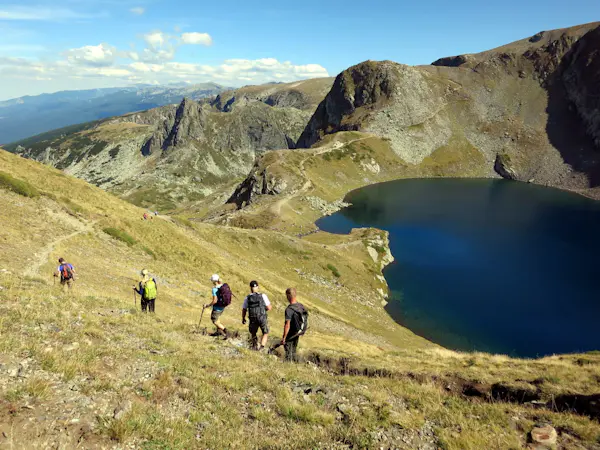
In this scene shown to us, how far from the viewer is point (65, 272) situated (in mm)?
20938

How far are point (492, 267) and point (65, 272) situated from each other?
82740 millimetres

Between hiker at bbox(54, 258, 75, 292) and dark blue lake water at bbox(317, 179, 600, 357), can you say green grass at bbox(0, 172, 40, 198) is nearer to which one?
hiker at bbox(54, 258, 75, 292)

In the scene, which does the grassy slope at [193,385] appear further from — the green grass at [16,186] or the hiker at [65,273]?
the green grass at [16,186]

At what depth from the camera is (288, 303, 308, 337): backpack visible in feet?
48.1

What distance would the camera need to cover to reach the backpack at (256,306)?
15570 mm

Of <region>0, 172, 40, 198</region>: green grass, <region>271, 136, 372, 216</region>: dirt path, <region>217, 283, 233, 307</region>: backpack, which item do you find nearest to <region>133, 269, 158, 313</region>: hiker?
<region>217, 283, 233, 307</region>: backpack

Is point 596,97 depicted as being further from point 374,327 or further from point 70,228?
point 70,228

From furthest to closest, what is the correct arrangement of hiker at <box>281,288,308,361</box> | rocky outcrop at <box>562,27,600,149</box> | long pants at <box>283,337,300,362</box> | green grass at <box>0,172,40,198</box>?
rocky outcrop at <box>562,27,600,149</box> < green grass at <box>0,172,40,198</box> < long pants at <box>283,337,300,362</box> < hiker at <box>281,288,308,361</box>

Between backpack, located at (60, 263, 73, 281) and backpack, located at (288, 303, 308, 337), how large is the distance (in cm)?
1538

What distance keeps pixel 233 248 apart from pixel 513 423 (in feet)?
149

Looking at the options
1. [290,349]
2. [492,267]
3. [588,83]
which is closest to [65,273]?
[290,349]

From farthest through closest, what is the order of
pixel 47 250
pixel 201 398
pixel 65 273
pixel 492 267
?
pixel 492 267 → pixel 47 250 → pixel 65 273 → pixel 201 398

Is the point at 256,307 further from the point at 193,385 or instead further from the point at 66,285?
the point at 66,285

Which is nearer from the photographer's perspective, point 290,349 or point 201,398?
point 201,398
